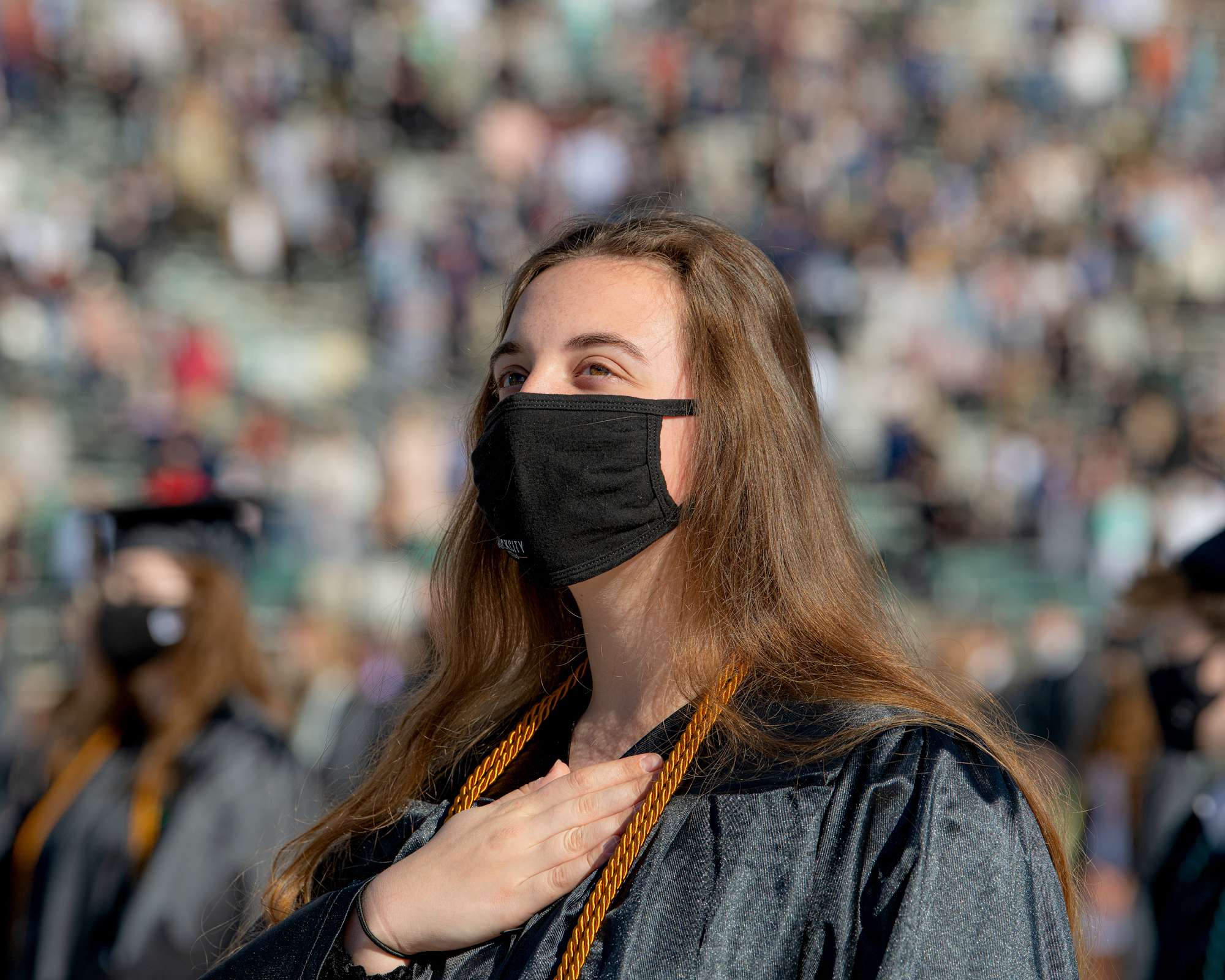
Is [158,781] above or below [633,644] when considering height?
below

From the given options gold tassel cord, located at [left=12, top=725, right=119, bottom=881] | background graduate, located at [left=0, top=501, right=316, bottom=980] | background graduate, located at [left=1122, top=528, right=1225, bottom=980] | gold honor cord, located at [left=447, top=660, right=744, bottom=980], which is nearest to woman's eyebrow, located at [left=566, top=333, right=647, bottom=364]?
gold honor cord, located at [left=447, top=660, right=744, bottom=980]

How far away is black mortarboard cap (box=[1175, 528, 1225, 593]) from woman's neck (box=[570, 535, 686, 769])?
2.66m

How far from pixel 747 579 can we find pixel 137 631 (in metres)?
2.79

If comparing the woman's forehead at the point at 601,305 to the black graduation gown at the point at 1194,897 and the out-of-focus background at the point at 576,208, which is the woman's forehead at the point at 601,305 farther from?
the out-of-focus background at the point at 576,208

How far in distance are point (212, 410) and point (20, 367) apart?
160 cm

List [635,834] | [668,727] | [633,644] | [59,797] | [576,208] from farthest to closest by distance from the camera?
[576,208], [59,797], [633,644], [668,727], [635,834]

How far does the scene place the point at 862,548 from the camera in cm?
204

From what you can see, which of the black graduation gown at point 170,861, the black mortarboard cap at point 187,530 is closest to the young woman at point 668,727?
the black graduation gown at point 170,861

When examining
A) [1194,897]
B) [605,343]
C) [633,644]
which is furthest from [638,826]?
[1194,897]

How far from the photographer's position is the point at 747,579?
6.21ft

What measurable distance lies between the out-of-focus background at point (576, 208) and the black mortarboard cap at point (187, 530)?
137 inches

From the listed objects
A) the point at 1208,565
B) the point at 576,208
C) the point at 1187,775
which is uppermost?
the point at 576,208

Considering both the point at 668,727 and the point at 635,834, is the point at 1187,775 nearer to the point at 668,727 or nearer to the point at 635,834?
→ the point at 668,727

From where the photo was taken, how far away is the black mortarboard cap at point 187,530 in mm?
4270
